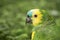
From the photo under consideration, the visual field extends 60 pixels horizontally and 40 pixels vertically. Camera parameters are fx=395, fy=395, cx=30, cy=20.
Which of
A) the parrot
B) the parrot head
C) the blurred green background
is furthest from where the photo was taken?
the blurred green background

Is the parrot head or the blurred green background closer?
the parrot head

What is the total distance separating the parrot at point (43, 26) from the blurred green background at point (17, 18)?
0.35 m

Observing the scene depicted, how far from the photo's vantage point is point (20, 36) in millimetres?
5199

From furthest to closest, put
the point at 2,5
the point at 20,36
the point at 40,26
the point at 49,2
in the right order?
the point at 49,2, the point at 2,5, the point at 20,36, the point at 40,26

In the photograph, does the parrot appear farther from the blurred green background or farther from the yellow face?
the blurred green background

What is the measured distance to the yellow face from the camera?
4923mm

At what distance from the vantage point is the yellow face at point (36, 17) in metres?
4.92

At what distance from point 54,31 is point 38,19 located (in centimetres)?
48

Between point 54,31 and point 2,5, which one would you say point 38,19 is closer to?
point 54,31

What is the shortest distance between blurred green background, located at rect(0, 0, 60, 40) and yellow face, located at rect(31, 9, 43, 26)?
1.04 feet

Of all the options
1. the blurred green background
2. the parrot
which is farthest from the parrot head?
the blurred green background

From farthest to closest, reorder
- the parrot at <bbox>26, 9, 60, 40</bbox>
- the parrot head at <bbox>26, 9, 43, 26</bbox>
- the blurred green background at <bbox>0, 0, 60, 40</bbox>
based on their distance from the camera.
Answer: the blurred green background at <bbox>0, 0, 60, 40</bbox> → the parrot head at <bbox>26, 9, 43, 26</bbox> → the parrot at <bbox>26, 9, 60, 40</bbox>

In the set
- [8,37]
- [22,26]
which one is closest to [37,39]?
[8,37]

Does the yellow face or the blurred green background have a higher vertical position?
the yellow face
